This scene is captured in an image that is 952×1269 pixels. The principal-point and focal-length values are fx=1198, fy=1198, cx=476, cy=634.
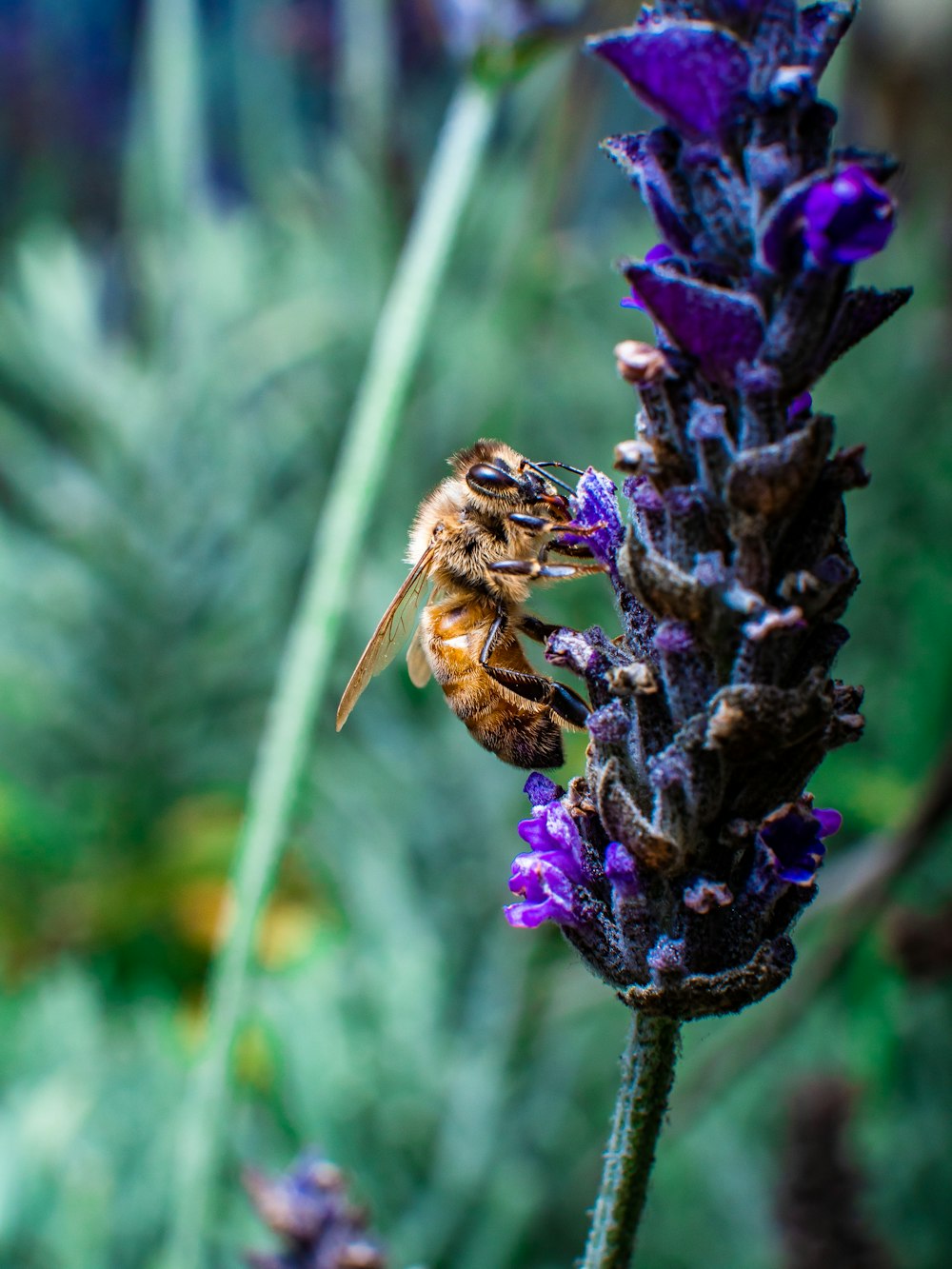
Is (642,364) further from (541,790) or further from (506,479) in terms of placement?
(506,479)

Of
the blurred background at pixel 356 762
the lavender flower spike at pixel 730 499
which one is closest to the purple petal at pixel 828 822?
the lavender flower spike at pixel 730 499

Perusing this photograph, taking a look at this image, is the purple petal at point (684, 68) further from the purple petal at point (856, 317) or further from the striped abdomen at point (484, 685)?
the striped abdomen at point (484, 685)

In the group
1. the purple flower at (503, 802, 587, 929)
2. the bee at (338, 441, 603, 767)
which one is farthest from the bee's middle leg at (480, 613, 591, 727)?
the purple flower at (503, 802, 587, 929)

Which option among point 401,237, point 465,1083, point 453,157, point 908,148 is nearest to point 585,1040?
point 465,1083

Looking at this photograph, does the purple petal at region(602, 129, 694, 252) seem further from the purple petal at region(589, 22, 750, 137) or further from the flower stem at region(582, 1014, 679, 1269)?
the flower stem at region(582, 1014, 679, 1269)

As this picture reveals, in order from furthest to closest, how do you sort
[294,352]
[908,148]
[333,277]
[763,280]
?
[908,148] → [333,277] → [294,352] → [763,280]

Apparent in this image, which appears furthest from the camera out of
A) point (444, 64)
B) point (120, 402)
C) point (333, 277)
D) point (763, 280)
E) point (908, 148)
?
point (444, 64)

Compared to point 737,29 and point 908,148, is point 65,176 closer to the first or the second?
point 908,148
